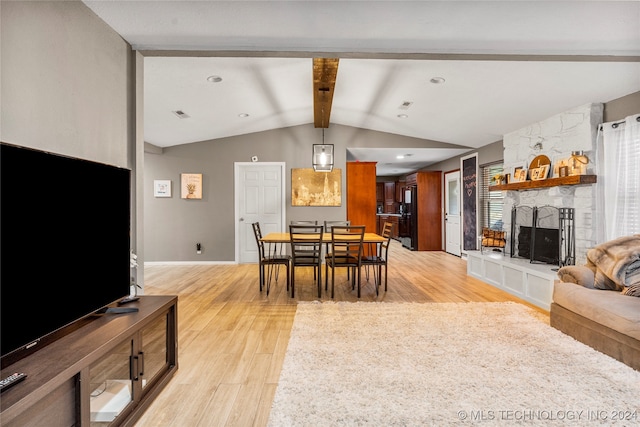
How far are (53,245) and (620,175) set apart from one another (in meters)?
4.76

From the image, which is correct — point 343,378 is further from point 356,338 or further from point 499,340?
point 499,340

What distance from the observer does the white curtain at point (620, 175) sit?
3275 mm

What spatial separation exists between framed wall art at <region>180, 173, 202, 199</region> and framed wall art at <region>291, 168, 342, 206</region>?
183 cm

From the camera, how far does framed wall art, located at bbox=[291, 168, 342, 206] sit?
626cm

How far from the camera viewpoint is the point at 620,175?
3398mm

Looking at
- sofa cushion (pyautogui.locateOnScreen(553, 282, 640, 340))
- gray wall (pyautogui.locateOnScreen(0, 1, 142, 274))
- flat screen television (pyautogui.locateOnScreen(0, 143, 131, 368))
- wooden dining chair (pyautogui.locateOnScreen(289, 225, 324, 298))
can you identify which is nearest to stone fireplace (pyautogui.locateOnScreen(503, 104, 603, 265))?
sofa cushion (pyautogui.locateOnScreen(553, 282, 640, 340))

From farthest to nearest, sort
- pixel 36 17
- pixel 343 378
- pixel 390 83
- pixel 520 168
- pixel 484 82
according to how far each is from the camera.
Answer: pixel 520 168 < pixel 390 83 < pixel 484 82 < pixel 343 378 < pixel 36 17

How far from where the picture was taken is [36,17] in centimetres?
162

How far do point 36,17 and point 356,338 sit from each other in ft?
9.25

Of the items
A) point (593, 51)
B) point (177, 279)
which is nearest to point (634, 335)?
point (593, 51)

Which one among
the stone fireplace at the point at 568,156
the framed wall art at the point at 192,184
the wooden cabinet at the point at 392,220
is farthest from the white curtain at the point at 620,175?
the wooden cabinet at the point at 392,220

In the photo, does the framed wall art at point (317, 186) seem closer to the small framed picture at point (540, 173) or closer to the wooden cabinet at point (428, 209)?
the wooden cabinet at point (428, 209)

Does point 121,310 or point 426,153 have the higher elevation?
point 426,153

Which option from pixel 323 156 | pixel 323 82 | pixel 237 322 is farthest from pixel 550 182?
pixel 237 322
